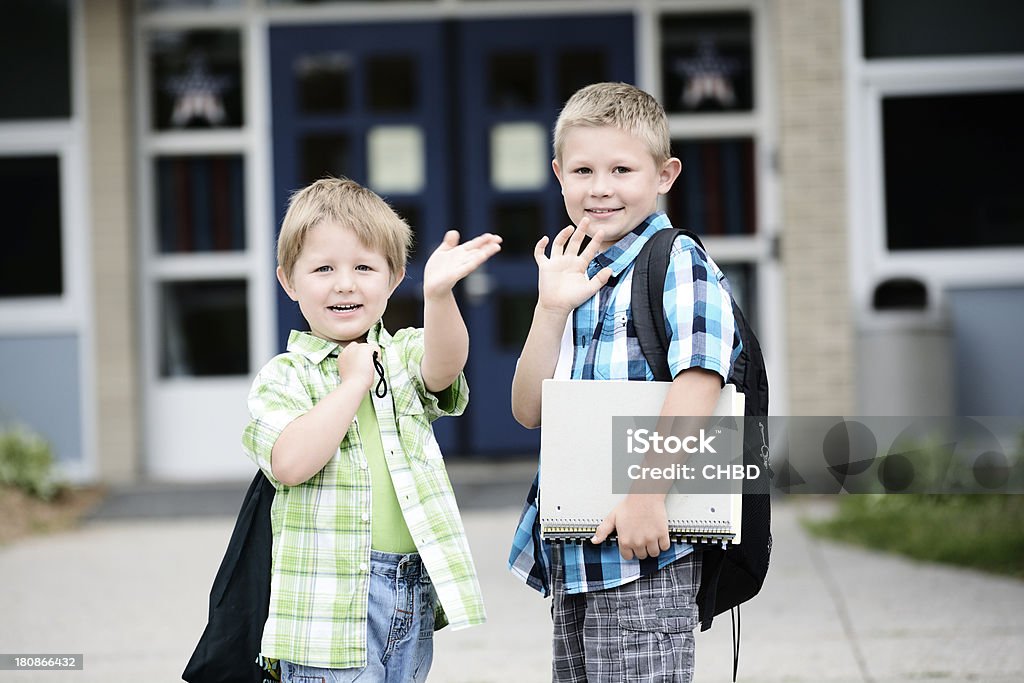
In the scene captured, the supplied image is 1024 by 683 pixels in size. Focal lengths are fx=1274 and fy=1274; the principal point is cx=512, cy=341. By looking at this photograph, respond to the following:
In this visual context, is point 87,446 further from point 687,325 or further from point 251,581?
point 687,325

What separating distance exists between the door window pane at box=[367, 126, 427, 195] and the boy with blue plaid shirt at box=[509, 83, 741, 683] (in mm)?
5314

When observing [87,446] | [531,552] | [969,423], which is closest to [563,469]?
[531,552]

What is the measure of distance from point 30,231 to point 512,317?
123 inches

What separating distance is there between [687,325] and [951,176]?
5.76 metres

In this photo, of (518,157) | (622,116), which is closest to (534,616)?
(622,116)

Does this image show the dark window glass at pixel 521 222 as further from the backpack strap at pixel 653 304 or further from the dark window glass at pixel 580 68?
the backpack strap at pixel 653 304

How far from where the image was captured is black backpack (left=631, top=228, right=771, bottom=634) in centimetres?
265

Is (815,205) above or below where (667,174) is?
above

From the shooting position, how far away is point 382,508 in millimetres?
2738

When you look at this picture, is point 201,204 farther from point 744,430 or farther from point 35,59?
point 744,430

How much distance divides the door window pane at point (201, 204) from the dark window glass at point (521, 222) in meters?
1.66

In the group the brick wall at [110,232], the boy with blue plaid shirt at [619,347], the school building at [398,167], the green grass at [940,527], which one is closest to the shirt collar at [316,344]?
the boy with blue plaid shirt at [619,347]

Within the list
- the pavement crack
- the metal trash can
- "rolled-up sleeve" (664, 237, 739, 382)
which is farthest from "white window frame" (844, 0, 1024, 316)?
"rolled-up sleeve" (664, 237, 739, 382)

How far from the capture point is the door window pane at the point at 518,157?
8.02 meters
